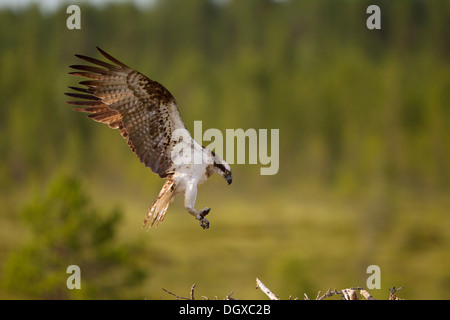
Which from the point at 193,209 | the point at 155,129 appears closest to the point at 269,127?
the point at 155,129

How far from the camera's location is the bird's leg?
625 centimetres

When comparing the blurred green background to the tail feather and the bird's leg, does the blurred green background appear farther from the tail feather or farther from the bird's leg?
the bird's leg

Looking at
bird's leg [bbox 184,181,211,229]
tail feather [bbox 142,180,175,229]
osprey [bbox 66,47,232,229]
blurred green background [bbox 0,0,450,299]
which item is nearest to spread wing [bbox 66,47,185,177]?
osprey [bbox 66,47,232,229]

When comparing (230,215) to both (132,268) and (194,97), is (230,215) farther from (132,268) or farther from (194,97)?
(132,268)

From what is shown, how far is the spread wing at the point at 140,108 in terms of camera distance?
268 inches

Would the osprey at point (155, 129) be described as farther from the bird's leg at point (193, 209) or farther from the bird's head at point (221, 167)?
the bird's leg at point (193, 209)

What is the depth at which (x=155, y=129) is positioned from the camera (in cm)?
688

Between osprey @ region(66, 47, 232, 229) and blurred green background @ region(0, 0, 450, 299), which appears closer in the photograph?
osprey @ region(66, 47, 232, 229)

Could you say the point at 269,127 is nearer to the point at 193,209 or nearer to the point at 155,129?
the point at 155,129

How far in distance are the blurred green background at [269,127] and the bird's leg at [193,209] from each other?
127ft

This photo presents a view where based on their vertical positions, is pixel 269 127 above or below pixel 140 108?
above

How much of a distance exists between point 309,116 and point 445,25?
24344 mm

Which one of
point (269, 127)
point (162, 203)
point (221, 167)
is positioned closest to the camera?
point (221, 167)

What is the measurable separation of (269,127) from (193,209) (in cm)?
6730
